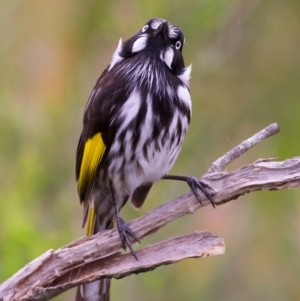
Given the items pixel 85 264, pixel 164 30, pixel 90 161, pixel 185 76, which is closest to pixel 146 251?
pixel 85 264

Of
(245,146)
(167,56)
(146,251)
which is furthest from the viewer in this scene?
(167,56)

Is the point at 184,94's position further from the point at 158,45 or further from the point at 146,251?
the point at 146,251

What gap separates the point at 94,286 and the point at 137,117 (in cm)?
102

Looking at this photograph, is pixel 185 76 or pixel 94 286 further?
pixel 94 286

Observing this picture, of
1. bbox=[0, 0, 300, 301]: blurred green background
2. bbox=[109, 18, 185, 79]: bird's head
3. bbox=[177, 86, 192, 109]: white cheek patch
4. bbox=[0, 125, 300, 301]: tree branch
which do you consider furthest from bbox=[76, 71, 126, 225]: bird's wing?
bbox=[0, 0, 300, 301]: blurred green background

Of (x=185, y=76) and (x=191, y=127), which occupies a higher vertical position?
(x=191, y=127)

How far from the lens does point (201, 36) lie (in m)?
4.96

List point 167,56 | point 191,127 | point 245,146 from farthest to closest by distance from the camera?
point 191,127 → point 167,56 → point 245,146

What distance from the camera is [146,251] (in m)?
3.80

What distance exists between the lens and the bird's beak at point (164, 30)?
410 centimetres

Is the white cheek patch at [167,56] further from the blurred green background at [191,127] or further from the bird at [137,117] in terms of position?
the blurred green background at [191,127]

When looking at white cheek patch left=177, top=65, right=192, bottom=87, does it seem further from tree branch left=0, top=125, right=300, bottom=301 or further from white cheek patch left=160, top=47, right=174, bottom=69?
tree branch left=0, top=125, right=300, bottom=301

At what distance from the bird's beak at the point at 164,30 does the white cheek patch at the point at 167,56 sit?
7cm

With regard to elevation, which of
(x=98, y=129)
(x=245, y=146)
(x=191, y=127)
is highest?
(x=191, y=127)
